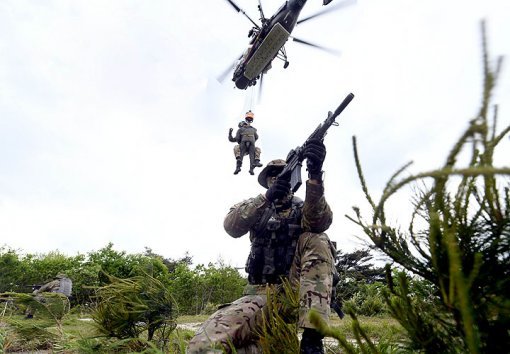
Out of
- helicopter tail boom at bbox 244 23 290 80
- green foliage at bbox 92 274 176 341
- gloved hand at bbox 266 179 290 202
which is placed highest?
helicopter tail boom at bbox 244 23 290 80

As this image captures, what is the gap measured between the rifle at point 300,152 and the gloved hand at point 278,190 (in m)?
0.09

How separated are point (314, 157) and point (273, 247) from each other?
0.81 m

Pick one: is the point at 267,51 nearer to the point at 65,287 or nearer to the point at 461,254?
the point at 65,287

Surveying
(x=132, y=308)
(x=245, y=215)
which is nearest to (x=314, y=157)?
(x=245, y=215)

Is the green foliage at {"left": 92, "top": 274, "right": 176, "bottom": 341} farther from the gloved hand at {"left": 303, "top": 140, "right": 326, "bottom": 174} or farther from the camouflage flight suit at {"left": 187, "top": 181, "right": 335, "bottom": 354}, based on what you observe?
the gloved hand at {"left": 303, "top": 140, "right": 326, "bottom": 174}

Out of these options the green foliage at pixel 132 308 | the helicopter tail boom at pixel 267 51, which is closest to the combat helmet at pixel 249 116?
the helicopter tail boom at pixel 267 51

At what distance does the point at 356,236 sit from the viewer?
960 millimetres

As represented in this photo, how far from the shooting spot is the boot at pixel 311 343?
2109mm

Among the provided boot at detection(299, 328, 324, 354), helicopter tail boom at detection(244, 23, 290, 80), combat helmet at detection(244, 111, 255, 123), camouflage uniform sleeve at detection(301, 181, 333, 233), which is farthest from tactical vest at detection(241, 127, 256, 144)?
boot at detection(299, 328, 324, 354)

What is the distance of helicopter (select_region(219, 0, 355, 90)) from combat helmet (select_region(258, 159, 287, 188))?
211 inches

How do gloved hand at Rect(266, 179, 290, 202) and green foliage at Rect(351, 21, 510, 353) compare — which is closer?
green foliage at Rect(351, 21, 510, 353)

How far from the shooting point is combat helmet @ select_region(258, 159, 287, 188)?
3686 mm

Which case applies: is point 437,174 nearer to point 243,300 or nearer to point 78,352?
point 243,300

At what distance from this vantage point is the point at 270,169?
3.74m
